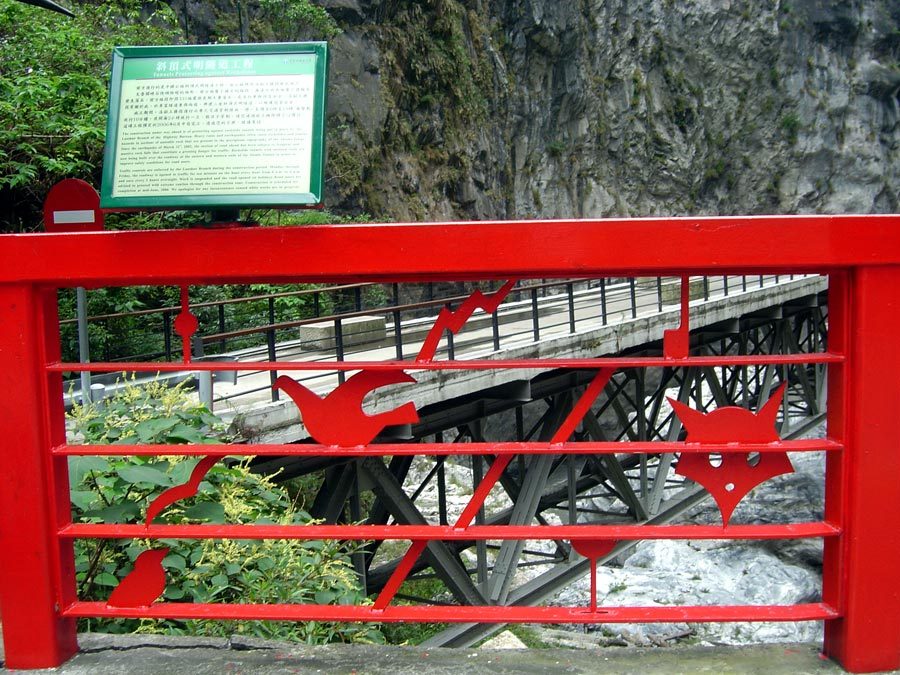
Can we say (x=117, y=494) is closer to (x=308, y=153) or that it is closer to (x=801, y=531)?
(x=308, y=153)

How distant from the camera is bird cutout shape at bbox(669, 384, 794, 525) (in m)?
2.31

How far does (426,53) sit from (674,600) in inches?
727

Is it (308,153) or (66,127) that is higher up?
(66,127)

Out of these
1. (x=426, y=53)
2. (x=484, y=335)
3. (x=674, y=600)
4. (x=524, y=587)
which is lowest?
(x=674, y=600)

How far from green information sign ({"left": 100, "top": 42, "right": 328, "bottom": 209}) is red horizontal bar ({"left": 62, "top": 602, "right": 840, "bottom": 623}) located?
1.23 metres

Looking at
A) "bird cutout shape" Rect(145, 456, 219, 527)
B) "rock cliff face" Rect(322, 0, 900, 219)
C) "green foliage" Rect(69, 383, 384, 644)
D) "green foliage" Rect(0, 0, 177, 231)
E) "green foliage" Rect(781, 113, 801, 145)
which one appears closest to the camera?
"bird cutout shape" Rect(145, 456, 219, 527)

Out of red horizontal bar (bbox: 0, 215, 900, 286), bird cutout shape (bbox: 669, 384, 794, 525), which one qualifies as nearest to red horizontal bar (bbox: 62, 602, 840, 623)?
bird cutout shape (bbox: 669, 384, 794, 525)

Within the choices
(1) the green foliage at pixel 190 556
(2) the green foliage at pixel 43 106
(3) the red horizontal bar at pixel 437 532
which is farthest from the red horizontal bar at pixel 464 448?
(2) the green foliage at pixel 43 106

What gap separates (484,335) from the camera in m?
13.9

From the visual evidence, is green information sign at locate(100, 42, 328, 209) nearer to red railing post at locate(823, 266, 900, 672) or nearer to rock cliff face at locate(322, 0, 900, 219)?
red railing post at locate(823, 266, 900, 672)

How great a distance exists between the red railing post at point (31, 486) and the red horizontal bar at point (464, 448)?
10cm

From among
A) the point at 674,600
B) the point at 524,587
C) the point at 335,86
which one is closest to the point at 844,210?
the point at 335,86

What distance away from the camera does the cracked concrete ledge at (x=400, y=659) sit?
252 cm

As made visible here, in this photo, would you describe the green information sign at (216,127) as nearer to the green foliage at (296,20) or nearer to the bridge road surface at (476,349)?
the bridge road surface at (476,349)
